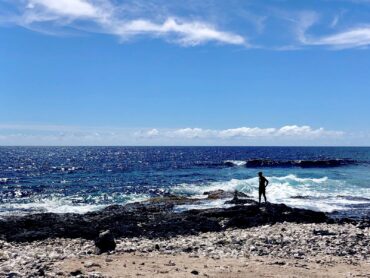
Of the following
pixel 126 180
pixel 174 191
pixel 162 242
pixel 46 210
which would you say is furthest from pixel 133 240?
pixel 126 180

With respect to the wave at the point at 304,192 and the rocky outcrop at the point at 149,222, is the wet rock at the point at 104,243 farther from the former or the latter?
the wave at the point at 304,192

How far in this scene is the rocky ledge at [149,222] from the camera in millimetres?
25094

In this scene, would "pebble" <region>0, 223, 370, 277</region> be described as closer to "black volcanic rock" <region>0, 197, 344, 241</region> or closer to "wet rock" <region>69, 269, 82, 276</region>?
"wet rock" <region>69, 269, 82, 276</region>

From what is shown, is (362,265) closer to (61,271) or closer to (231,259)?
(231,259)

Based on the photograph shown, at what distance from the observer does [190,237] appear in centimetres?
2469

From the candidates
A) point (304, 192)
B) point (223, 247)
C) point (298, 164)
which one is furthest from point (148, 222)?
point (298, 164)

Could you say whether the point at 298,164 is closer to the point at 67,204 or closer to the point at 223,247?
the point at 67,204

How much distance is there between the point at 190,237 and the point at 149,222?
491 cm

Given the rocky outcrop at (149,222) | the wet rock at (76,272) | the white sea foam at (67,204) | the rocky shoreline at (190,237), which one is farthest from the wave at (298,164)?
the wet rock at (76,272)

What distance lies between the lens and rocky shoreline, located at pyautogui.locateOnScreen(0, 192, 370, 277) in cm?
1905

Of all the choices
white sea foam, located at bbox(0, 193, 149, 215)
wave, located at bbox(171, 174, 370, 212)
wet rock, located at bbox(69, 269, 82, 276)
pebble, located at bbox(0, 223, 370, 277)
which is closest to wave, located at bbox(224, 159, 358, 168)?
wave, located at bbox(171, 174, 370, 212)

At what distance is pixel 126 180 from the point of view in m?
70.3

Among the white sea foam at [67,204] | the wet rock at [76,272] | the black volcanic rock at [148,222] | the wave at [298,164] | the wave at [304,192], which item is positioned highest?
the wave at [298,164]

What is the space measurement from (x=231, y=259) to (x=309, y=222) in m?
13.0
